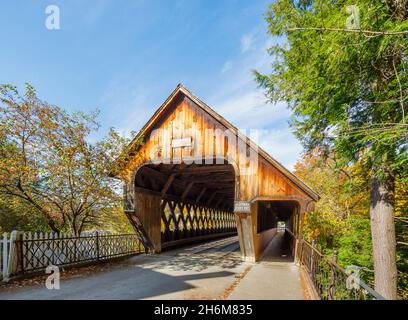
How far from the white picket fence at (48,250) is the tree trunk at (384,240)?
10.5 metres

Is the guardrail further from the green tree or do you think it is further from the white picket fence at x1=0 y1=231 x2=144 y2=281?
the white picket fence at x1=0 y1=231 x2=144 y2=281

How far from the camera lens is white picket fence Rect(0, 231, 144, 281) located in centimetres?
714

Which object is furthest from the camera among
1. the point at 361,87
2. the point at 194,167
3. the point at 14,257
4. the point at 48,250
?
the point at 194,167

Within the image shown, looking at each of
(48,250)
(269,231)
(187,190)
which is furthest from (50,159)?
(269,231)

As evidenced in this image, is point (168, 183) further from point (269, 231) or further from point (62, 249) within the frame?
point (269, 231)

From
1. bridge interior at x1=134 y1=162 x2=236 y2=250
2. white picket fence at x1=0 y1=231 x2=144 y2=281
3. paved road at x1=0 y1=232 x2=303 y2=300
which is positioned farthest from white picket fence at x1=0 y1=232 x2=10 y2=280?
bridge interior at x1=134 y1=162 x2=236 y2=250

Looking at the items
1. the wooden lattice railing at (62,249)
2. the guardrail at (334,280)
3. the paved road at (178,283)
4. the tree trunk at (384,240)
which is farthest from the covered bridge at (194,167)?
the guardrail at (334,280)

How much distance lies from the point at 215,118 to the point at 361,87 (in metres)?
5.64

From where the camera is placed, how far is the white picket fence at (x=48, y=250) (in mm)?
7143

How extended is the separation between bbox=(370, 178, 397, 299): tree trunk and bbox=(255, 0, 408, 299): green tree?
0.03 meters

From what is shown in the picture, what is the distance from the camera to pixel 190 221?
58.7 ft

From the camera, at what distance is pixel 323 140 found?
8820 millimetres
